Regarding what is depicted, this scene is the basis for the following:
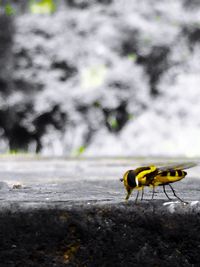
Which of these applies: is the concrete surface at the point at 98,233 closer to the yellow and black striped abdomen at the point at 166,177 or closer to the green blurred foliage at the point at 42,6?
the yellow and black striped abdomen at the point at 166,177

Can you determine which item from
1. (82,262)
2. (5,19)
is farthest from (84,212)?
(5,19)

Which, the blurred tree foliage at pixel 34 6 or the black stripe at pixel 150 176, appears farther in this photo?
the blurred tree foliage at pixel 34 6

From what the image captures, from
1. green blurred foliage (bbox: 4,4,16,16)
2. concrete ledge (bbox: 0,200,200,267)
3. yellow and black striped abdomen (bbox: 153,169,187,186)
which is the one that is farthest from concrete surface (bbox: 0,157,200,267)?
green blurred foliage (bbox: 4,4,16,16)

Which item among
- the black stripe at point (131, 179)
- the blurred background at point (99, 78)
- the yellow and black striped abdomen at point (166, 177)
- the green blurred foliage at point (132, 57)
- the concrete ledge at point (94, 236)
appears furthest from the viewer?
the green blurred foliage at point (132, 57)

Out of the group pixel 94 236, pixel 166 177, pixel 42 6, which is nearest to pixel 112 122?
pixel 42 6

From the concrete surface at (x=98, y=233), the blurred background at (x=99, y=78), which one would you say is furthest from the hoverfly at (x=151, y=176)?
the blurred background at (x=99, y=78)

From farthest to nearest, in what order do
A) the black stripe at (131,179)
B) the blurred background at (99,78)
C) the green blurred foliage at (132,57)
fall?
1. the green blurred foliage at (132,57)
2. the blurred background at (99,78)
3. the black stripe at (131,179)

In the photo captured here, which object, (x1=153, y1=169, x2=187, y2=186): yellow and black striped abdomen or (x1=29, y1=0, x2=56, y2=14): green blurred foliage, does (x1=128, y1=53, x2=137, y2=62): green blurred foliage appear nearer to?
(x1=29, y1=0, x2=56, y2=14): green blurred foliage

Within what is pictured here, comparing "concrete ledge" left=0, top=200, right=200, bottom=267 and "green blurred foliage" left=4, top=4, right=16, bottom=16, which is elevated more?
"green blurred foliage" left=4, top=4, right=16, bottom=16

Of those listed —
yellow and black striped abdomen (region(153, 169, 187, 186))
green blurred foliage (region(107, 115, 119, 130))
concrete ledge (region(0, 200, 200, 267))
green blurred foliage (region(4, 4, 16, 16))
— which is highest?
green blurred foliage (region(4, 4, 16, 16))
